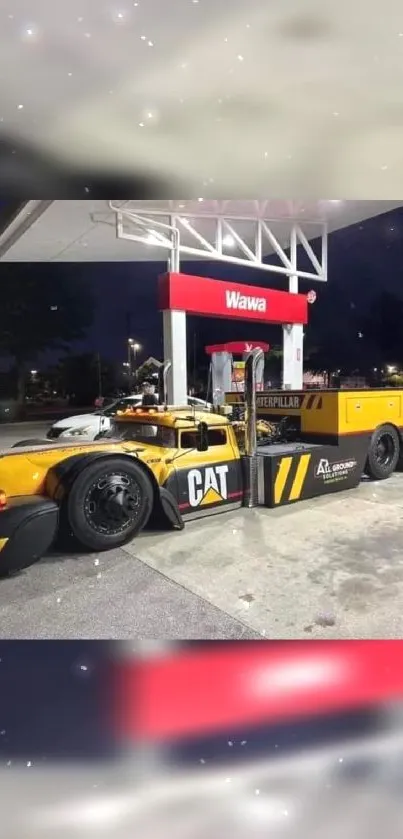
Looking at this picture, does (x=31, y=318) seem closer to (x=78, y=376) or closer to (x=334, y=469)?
(x=78, y=376)

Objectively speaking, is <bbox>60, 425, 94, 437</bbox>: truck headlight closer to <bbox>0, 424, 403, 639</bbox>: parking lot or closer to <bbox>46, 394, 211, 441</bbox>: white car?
<bbox>46, 394, 211, 441</bbox>: white car

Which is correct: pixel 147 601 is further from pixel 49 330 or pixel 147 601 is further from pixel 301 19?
pixel 49 330

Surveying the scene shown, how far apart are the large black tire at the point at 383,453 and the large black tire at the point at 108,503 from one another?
3.75m

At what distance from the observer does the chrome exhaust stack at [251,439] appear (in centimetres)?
504

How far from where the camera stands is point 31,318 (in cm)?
1933

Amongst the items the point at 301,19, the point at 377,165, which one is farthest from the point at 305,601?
the point at 301,19

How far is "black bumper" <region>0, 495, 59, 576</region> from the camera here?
322 cm

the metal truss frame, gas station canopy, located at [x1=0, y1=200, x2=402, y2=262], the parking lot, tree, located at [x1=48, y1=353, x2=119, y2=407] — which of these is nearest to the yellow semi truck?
the parking lot

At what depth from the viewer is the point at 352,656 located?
2195 millimetres

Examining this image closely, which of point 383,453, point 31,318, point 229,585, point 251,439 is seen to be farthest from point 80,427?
point 31,318

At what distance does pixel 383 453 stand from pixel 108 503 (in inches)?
180

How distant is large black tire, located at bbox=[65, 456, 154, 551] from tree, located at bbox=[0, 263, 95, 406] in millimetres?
14533

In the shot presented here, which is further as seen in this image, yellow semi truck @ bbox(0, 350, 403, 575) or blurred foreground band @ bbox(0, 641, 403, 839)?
yellow semi truck @ bbox(0, 350, 403, 575)

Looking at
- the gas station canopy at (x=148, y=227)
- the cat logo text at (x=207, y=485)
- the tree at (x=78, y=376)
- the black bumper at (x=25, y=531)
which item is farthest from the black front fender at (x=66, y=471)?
the tree at (x=78, y=376)
